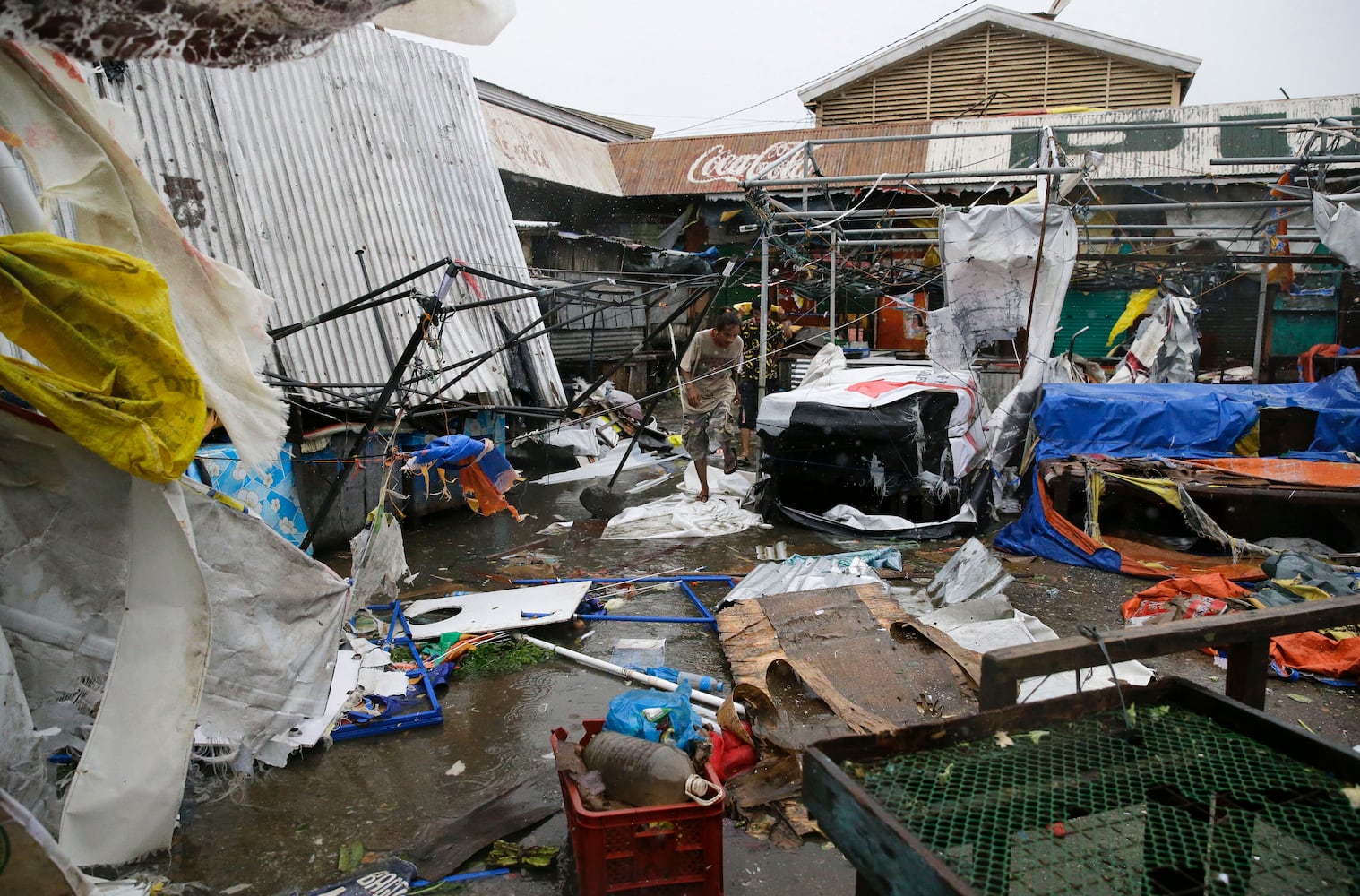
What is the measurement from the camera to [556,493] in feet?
32.2

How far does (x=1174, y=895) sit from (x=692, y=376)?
744 cm

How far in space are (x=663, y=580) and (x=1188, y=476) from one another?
4447 mm

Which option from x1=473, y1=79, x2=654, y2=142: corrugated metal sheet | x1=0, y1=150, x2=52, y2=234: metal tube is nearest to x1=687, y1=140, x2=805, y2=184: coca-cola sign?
x1=473, y1=79, x2=654, y2=142: corrugated metal sheet

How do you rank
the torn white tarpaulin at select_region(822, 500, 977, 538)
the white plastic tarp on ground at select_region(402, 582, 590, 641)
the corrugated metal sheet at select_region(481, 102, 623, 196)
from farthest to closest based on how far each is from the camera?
the corrugated metal sheet at select_region(481, 102, 623, 196) < the torn white tarpaulin at select_region(822, 500, 977, 538) < the white plastic tarp on ground at select_region(402, 582, 590, 641)

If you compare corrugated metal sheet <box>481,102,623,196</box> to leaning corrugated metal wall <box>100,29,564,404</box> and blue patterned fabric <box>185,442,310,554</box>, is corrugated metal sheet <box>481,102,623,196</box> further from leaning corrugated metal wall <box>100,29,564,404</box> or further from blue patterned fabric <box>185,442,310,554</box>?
blue patterned fabric <box>185,442,310,554</box>

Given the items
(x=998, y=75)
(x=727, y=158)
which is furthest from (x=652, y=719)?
(x=998, y=75)

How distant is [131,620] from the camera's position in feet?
8.83

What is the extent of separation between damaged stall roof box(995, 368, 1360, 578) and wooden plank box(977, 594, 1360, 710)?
446 cm

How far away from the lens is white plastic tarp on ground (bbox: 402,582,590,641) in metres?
5.29

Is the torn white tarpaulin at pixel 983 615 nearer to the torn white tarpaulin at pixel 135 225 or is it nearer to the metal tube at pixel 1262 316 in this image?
the torn white tarpaulin at pixel 135 225

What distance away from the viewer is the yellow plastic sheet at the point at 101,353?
98.5 inches

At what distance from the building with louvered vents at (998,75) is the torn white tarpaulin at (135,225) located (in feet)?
53.7

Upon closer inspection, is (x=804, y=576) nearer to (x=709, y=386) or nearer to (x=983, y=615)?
(x=983, y=615)

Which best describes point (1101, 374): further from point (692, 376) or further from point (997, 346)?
point (692, 376)
